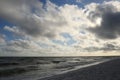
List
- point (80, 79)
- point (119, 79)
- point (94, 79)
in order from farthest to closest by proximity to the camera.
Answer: point (80, 79) < point (94, 79) < point (119, 79)

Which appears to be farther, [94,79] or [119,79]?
[94,79]

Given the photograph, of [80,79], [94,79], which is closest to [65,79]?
[80,79]

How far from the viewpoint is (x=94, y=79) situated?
13242 mm

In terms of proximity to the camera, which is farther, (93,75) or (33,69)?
(33,69)

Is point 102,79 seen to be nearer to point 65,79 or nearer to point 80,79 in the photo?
point 80,79

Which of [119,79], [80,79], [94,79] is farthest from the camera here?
[80,79]

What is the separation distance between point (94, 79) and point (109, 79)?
1.15 meters

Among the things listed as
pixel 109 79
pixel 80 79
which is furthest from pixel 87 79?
pixel 109 79

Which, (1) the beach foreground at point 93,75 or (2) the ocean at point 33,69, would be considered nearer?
(1) the beach foreground at point 93,75

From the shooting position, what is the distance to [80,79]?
1414 cm

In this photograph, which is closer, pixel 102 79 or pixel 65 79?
pixel 102 79

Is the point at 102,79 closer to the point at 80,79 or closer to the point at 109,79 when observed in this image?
the point at 109,79

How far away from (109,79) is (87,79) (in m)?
1.80

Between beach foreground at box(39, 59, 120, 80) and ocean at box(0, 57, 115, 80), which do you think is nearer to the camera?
beach foreground at box(39, 59, 120, 80)
